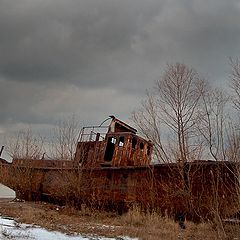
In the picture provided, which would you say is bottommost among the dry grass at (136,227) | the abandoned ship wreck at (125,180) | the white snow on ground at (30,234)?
the white snow on ground at (30,234)

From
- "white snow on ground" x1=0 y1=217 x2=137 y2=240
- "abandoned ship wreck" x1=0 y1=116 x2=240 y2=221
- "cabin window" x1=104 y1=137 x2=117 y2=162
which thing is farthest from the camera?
"cabin window" x1=104 y1=137 x2=117 y2=162

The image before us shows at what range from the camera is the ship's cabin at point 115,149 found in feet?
64.6

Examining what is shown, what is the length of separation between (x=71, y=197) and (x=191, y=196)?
7397mm

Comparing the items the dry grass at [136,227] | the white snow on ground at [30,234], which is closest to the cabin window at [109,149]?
the dry grass at [136,227]

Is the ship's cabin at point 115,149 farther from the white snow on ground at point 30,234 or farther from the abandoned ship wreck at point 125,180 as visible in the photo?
the white snow on ground at point 30,234

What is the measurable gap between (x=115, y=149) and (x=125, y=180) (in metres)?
2.36

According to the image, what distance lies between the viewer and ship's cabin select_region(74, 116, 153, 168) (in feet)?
64.6

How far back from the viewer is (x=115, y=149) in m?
19.8

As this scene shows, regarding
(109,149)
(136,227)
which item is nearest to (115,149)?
(109,149)

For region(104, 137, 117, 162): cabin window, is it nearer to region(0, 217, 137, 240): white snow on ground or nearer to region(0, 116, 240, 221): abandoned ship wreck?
region(0, 116, 240, 221): abandoned ship wreck

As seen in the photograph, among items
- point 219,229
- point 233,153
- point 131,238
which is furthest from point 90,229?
point 233,153

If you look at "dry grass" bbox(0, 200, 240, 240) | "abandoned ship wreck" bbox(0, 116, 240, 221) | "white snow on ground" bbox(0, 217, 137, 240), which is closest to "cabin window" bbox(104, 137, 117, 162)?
"abandoned ship wreck" bbox(0, 116, 240, 221)

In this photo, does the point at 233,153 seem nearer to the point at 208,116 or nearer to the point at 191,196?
the point at 191,196

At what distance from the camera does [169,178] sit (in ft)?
54.9
